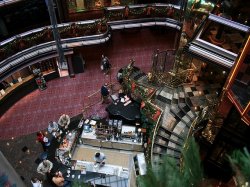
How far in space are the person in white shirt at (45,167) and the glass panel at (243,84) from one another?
391 inches

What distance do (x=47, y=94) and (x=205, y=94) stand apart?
10.1m

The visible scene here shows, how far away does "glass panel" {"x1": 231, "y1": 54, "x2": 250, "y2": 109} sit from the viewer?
11.1 meters

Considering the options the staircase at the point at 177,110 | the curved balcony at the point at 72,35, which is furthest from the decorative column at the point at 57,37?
the staircase at the point at 177,110

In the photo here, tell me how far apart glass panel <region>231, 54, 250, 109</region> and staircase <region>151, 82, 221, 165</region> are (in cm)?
449

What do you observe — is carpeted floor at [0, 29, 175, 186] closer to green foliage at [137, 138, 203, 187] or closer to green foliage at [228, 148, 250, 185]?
green foliage at [137, 138, 203, 187]

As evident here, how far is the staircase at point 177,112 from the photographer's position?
606 inches

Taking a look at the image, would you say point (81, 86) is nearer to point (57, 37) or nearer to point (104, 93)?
point (104, 93)

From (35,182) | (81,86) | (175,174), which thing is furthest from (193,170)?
(81,86)

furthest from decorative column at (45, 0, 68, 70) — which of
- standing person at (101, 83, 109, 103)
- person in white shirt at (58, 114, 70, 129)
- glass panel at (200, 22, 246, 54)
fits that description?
glass panel at (200, 22, 246, 54)

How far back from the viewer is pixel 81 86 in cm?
2005

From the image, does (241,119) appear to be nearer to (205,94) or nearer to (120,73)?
(205,94)

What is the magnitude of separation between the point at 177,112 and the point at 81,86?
22.8 ft

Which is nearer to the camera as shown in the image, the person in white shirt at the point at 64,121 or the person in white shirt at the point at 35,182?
the person in white shirt at the point at 35,182

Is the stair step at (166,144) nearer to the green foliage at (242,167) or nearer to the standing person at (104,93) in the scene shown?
the standing person at (104,93)
